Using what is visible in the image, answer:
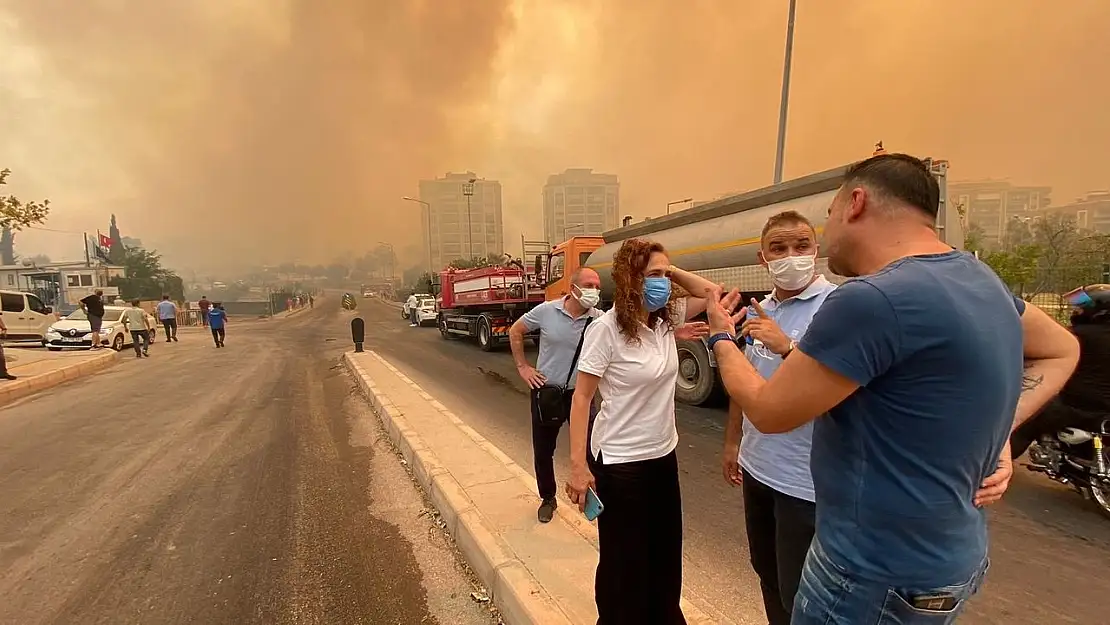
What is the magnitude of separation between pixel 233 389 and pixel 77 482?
4.55 m

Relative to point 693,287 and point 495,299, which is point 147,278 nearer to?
point 495,299

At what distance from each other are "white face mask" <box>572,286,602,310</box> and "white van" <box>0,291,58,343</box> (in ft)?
64.4

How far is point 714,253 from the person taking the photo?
280 inches

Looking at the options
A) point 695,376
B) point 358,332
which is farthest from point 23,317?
point 695,376

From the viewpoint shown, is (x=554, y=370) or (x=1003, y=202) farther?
(x=1003, y=202)

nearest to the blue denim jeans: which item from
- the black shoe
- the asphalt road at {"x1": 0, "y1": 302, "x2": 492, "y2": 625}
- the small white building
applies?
the asphalt road at {"x1": 0, "y1": 302, "x2": 492, "y2": 625}

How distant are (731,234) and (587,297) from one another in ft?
14.5

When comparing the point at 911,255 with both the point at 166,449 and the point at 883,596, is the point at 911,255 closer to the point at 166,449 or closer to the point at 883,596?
the point at 883,596

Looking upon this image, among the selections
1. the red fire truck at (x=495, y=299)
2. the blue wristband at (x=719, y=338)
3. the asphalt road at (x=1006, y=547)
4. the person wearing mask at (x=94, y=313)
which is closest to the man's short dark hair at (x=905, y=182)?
the blue wristband at (x=719, y=338)

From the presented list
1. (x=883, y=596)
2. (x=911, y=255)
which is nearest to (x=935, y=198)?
(x=911, y=255)

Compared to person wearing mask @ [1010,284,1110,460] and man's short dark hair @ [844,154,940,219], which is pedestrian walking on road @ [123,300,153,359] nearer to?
man's short dark hair @ [844,154,940,219]

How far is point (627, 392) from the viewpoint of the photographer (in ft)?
7.09

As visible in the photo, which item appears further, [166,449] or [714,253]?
[714,253]

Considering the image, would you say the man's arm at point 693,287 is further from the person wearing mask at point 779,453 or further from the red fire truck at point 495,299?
the red fire truck at point 495,299
